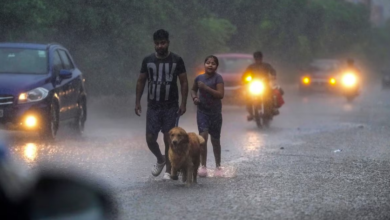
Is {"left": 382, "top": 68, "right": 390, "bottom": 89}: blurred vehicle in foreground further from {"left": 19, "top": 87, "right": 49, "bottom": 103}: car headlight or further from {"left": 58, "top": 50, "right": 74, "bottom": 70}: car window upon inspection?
{"left": 19, "top": 87, "right": 49, "bottom": 103}: car headlight

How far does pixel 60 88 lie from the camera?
14898 mm

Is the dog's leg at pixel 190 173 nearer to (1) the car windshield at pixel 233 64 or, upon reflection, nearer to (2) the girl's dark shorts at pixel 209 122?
(2) the girl's dark shorts at pixel 209 122

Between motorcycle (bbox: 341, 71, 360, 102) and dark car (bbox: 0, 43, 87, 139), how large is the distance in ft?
54.7

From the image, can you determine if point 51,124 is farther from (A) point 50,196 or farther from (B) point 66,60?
(A) point 50,196

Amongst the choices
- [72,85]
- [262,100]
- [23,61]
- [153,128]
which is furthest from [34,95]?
[262,100]

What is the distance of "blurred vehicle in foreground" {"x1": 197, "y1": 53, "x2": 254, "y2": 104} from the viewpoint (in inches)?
966

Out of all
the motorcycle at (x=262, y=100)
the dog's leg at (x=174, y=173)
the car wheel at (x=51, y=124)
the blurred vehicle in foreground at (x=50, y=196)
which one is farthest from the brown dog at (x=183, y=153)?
the motorcycle at (x=262, y=100)

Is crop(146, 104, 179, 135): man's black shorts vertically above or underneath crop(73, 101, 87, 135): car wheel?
above

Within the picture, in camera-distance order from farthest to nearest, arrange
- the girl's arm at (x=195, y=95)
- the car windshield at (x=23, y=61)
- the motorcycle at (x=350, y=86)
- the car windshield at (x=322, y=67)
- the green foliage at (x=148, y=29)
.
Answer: the car windshield at (x=322, y=67)
the motorcycle at (x=350, y=86)
the green foliage at (x=148, y=29)
the car windshield at (x=23, y=61)
the girl's arm at (x=195, y=95)

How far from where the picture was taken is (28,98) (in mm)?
13844

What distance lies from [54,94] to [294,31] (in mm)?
22920

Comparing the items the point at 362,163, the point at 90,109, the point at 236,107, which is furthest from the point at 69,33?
the point at 362,163

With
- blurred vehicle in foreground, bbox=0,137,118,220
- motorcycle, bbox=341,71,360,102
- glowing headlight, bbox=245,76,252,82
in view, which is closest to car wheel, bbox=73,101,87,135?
glowing headlight, bbox=245,76,252,82

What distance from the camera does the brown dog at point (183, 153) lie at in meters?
9.07
